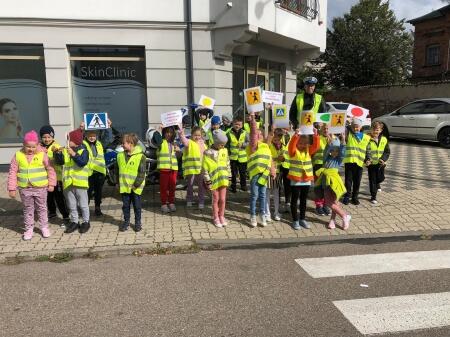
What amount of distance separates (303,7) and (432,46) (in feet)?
88.1

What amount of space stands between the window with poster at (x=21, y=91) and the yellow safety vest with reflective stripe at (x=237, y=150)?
5.40 m

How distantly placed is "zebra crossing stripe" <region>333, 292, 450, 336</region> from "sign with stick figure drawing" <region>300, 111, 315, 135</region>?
268 centimetres

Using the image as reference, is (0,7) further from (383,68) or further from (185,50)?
(383,68)

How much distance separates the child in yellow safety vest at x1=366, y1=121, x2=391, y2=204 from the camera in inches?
290

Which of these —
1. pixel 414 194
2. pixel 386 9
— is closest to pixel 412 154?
pixel 414 194

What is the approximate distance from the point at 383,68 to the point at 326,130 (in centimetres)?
3275

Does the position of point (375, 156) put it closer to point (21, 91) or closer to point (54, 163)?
point (54, 163)

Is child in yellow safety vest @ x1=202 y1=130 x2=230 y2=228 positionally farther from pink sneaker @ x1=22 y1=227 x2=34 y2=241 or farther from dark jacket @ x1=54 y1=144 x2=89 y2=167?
pink sneaker @ x1=22 y1=227 x2=34 y2=241

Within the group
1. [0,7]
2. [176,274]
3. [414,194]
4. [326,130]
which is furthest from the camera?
[0,7]

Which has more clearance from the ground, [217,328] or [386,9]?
[386,9]

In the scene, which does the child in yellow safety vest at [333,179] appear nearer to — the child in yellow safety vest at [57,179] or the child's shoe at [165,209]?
the child's shoe at [165,209]

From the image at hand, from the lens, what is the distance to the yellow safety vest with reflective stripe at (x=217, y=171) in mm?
→ 6137

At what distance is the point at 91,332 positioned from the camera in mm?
3307

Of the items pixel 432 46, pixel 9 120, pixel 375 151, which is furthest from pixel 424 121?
pixel 432 46
